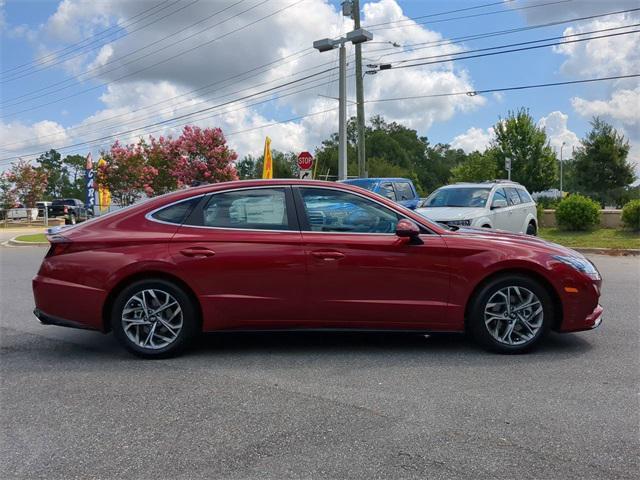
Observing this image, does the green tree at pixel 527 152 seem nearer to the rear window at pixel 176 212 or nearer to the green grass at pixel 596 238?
the green grass at pixel 596 238

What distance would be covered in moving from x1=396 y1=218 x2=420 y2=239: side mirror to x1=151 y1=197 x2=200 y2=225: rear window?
1882mm

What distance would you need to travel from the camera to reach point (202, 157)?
3425cm

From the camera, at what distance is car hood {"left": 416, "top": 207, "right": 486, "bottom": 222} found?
11.1 m

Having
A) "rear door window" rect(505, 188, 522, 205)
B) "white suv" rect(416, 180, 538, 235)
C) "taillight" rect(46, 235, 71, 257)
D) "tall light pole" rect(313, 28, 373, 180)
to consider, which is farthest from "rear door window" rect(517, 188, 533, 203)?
"taillight" rect(46, 235, 71, 257)

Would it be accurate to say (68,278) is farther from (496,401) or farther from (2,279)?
(2,279)

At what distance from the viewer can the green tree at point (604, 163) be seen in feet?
128

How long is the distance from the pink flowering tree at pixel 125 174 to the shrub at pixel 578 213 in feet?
74.5

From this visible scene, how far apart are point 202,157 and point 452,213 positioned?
25349mm

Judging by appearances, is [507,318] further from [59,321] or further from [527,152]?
[527,152]

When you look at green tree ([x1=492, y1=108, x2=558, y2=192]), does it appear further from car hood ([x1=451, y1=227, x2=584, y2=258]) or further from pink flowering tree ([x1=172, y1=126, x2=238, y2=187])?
car hood ([x1=451, y1=227, x2=584, y2=258])

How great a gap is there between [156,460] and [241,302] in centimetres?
196

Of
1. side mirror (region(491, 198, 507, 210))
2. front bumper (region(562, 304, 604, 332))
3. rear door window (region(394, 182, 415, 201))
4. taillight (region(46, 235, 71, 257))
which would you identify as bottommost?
front bumper (region(562, 304, 604, 332))

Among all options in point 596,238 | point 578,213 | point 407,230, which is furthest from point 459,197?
point 407,230

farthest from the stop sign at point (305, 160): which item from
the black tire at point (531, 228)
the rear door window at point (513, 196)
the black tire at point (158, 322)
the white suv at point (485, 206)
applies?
the black tire at point (158, 322)
